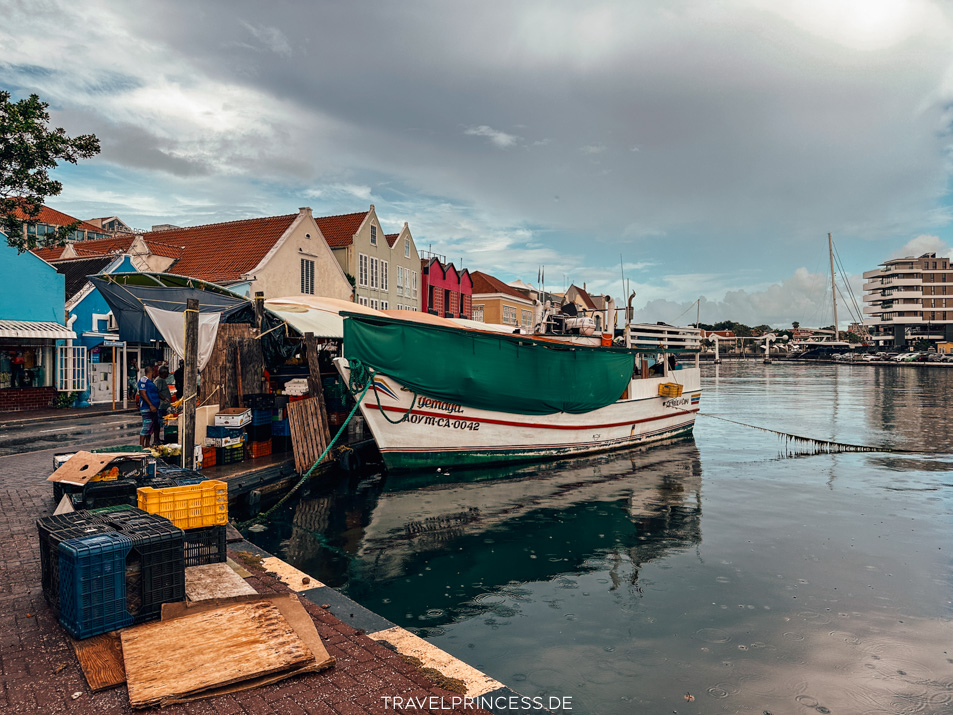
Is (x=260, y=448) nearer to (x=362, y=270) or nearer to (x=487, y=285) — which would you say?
(x=362, y=270)

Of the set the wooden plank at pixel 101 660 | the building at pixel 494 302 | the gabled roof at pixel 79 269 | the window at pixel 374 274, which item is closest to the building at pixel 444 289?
the building at pixel 494 302

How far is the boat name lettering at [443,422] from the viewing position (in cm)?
1548

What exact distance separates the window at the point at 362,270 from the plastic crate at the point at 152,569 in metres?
38.2

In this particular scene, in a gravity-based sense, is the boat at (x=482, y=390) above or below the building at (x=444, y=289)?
below

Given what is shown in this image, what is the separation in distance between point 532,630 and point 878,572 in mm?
6491

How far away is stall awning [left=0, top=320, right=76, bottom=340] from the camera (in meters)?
22.5

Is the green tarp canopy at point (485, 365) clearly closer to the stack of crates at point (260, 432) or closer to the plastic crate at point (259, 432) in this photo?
the stack of crates at point (260, 432)

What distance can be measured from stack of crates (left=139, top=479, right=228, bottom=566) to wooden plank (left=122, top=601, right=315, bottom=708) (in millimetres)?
1787

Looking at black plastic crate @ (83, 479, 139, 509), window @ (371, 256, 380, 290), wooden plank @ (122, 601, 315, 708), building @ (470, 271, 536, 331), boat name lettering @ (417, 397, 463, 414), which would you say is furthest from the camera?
building @ (470, 271, 536, 331)

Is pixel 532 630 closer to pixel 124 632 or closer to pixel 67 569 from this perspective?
pixel 124 632

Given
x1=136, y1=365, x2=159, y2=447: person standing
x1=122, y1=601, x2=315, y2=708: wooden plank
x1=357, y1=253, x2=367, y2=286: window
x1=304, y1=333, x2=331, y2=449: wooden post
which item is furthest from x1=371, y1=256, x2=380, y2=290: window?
x1=122, y1=601, x2=315, y2=708: wooden plank

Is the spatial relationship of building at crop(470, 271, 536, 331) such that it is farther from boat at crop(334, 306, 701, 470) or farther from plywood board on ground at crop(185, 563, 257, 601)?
plywood board on ground at crop(185, 563, 257, 601)

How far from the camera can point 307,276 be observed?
36.8m

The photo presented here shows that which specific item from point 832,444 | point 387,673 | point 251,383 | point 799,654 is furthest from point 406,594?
point 832,444
